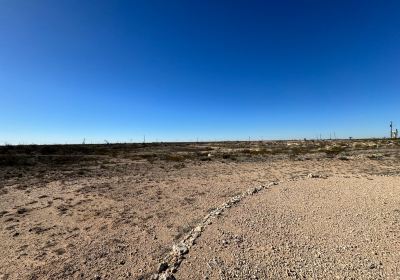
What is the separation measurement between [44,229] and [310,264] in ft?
27.1

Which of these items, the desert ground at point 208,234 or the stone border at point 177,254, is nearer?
the stone border at point 177,254

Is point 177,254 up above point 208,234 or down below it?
below

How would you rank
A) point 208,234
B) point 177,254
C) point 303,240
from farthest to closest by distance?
point 208,234, point 303,240, point 177,254

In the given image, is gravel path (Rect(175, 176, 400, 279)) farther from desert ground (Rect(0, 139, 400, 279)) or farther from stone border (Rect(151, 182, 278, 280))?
stone border (Rect(151, 182, 278, 280))

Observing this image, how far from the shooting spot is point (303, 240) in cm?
737

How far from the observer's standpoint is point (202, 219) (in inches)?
392

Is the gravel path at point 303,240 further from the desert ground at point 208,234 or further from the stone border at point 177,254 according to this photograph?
the stone border at point 177,254

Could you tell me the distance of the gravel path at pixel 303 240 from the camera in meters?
5.91

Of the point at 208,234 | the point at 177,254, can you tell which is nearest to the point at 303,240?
the point at 208,234

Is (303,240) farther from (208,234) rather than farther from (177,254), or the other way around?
(177,254)

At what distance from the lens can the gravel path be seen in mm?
5906

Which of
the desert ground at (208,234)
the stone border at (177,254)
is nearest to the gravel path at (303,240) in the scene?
the desert ground at (208,234)

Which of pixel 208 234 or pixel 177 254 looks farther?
pixel 208 234

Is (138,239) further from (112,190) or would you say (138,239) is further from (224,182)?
(224,182)
